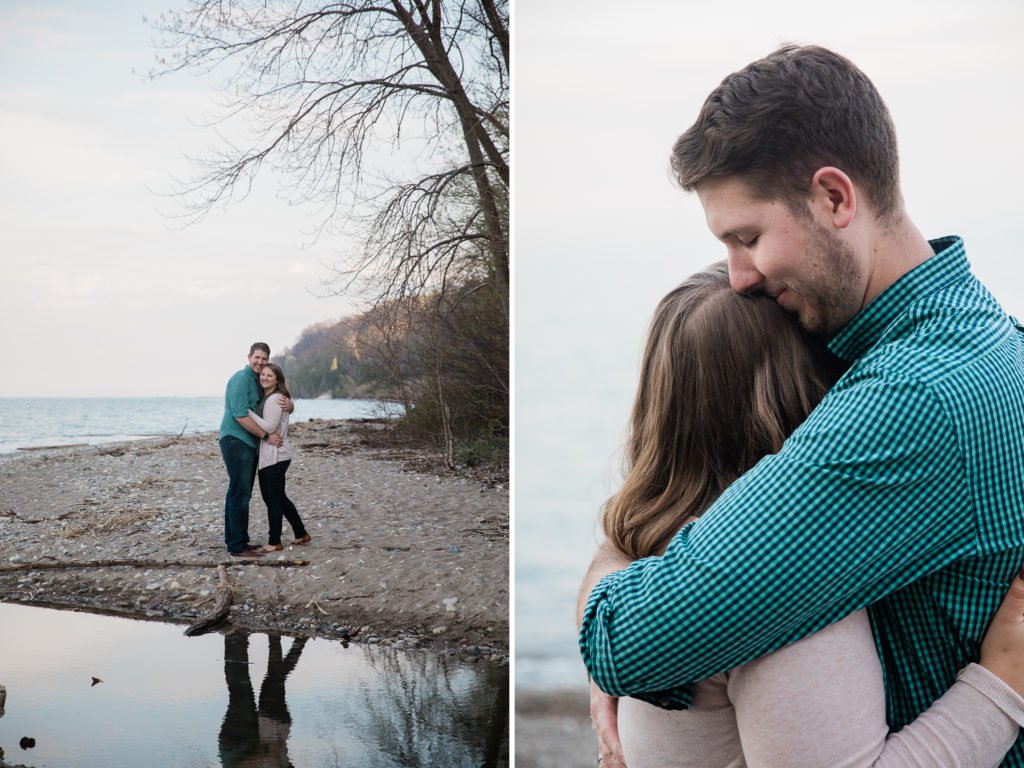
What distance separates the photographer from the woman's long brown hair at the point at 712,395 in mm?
954

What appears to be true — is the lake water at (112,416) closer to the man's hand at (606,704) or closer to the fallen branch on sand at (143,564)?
the fallen branch on sand at (143,564)

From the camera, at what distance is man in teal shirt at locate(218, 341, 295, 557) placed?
311cm

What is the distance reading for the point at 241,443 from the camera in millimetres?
3133

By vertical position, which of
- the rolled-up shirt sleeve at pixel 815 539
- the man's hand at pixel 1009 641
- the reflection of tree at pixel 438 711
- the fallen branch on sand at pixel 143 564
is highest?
the rolled-up shirt sleeve at pixel 815 539

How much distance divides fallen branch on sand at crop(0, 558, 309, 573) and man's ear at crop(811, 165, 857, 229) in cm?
255

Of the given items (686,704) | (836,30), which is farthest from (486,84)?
(686,704)

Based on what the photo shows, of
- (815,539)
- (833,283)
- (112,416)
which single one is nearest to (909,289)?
(833,283)

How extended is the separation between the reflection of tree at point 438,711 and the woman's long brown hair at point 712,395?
2168mm

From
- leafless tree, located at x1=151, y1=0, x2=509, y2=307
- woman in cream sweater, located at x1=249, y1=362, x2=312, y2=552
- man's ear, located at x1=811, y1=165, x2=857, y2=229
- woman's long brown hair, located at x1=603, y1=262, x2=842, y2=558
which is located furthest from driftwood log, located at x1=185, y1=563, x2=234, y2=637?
man's ear, located at x1=811, y1=165, x2=857, y2=229

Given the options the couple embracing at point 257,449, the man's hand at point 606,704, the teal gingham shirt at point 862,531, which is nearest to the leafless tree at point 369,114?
the couple embracing at point 257,449

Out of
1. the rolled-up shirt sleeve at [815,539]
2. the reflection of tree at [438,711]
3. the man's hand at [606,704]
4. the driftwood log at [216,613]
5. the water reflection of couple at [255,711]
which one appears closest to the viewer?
the rolled-up shirt sleeve at [815,539]

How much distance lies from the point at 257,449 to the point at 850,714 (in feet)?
8.53

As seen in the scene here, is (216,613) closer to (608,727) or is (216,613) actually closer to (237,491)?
(237,491)

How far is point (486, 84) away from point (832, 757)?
2.83 meters
